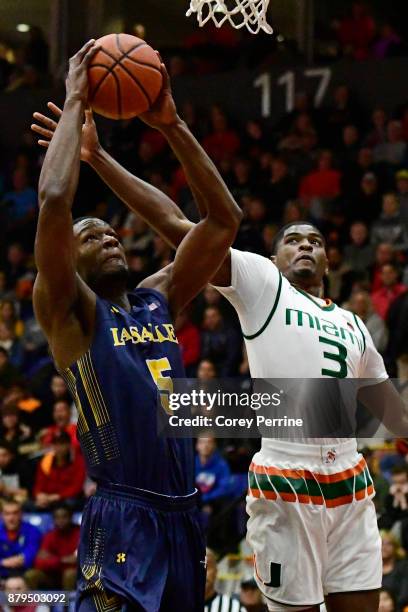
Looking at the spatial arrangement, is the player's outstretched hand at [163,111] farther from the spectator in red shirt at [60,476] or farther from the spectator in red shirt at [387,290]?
the spectator in red shirt at [387,290]

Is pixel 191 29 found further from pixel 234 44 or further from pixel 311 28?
pixel 311 28

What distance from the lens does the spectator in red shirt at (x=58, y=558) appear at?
9.60 meters

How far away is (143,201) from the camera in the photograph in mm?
5383

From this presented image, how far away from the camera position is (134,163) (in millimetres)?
15297

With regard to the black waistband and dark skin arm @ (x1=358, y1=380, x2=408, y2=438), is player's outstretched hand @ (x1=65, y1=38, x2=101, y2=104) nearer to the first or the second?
the black waistband

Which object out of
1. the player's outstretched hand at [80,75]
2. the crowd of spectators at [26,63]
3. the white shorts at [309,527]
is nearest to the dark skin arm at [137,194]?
the player's outstretched hand at [80,75]

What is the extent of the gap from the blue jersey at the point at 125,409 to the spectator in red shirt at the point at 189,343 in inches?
276

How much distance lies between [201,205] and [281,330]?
1.00 m

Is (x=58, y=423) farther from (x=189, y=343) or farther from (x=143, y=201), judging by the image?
(x=143, y=201)

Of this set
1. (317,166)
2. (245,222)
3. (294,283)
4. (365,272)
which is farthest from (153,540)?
(317,166)

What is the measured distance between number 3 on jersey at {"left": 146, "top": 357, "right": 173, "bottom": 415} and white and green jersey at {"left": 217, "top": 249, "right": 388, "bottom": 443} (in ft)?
3.46

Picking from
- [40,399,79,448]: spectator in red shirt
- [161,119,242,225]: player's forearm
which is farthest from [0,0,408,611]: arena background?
[161,119,242,225]: player's forearm

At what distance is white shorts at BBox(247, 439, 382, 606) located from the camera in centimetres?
545

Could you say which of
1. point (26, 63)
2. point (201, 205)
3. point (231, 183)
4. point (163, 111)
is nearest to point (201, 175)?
point (201, 205)
